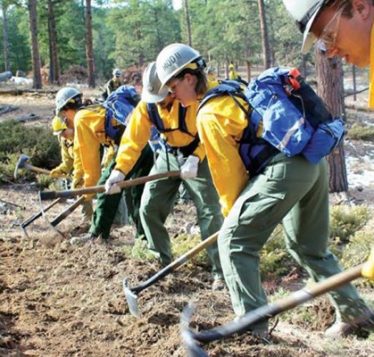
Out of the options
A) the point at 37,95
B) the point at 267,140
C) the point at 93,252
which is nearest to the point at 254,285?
the point at 267,140

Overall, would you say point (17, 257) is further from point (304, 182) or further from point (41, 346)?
point (304, 182)

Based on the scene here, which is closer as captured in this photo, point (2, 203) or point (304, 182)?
point (304, 182)

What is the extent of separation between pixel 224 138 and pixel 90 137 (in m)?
3.29

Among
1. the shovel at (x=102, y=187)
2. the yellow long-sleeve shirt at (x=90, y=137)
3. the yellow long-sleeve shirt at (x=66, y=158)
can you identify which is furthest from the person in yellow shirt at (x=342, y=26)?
the yellow long-sleeve shirt at (x=66, y=158)

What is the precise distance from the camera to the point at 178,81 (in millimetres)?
4617

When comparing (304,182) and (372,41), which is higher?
(372,41)

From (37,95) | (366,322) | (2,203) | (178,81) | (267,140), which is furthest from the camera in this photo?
(37,95)

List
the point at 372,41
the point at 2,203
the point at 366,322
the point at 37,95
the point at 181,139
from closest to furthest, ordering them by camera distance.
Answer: the point at 372,41, the point at 366,322, the point at 181,139, the point at 2,203, the point at 37,95

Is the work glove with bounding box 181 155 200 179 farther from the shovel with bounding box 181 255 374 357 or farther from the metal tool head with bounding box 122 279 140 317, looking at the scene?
the shovel with bounding box 181 255 374 357

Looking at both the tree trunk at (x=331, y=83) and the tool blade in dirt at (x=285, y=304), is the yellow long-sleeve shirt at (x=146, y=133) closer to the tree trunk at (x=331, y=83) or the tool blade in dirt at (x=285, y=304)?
the tool blade in dirt at (x=285, y=304)

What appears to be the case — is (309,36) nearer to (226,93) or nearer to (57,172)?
(226,93)

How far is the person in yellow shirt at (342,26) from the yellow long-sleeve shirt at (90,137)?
449 cm

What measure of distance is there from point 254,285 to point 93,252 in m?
2.98

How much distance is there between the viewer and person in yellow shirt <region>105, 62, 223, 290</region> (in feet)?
17.6
